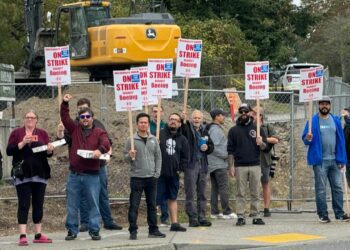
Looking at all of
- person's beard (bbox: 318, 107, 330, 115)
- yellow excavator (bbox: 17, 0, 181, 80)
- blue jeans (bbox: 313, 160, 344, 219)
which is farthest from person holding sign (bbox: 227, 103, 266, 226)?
yellow excavator (bbox: 17, 0, 181, 80)

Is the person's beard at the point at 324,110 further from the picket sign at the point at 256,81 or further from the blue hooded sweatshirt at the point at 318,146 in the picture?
the picket sign at the point at 256,81

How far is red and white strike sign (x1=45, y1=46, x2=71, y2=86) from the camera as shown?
539 inches

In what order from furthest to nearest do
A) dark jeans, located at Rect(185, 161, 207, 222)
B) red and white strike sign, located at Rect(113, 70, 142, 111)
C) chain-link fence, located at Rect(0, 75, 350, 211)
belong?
chain-link fence, located at Rect(0, 75, 350, 211) < dark jeans, located at Rect(185, 161, 207, 222) < red and white strike sign, located at Rect(113, 70, 142, 111)

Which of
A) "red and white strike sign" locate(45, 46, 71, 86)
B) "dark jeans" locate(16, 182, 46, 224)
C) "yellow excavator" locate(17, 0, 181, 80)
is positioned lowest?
"dark jeans" locate(16, 182, 46, 224)

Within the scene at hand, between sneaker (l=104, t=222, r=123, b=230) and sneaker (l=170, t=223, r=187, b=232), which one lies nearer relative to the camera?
sneaker (l=170, t=223, r=187, b=232)

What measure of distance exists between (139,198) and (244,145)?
7.91 ft

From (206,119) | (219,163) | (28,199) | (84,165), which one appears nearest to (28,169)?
(28,199)

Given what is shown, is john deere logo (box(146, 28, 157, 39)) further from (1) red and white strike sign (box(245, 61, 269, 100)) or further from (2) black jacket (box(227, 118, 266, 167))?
(2) black jacket (box(227, 118, 266, 167))

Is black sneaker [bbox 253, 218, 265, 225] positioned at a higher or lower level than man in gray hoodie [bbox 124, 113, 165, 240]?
lower

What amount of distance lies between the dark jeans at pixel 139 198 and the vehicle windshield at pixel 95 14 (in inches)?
642

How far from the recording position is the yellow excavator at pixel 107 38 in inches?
1060

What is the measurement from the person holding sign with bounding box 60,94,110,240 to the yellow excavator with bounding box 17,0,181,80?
14682mm

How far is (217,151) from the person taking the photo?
15.2m

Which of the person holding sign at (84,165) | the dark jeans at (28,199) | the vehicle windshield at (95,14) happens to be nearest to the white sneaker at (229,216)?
the person holding sign at (84,165)
